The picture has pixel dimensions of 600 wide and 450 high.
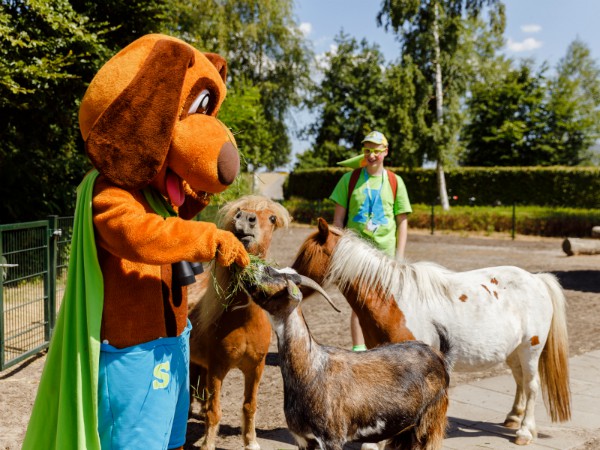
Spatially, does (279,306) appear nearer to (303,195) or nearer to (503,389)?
(503,389)

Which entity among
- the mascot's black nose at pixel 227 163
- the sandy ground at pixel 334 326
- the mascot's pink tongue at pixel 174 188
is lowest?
the sandy ground at pixel 334 326

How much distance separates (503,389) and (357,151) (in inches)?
1534

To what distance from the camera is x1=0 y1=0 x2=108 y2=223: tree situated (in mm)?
9789

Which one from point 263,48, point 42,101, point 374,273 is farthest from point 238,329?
point 263,48

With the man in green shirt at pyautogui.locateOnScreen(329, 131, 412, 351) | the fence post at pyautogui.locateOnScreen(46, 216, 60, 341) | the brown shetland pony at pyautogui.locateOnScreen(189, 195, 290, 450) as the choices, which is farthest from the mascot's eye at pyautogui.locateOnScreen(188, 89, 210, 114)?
the fence post at pyautogui.locateOnScreen(46, 216, 60, 341)

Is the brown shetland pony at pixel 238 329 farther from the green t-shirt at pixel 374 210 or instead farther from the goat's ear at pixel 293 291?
the green t-shirt at pixel 374 210

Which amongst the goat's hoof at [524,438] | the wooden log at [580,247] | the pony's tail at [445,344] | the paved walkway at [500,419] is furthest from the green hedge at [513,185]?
the pony's tail at [445,344]

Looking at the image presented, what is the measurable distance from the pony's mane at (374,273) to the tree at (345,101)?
132 feet

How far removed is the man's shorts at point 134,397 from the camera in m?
2.43

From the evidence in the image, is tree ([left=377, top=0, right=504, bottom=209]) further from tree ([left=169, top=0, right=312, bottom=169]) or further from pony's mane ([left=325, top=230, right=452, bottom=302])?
pony's mane ([left=325, top=230, right=452, bottom=302])

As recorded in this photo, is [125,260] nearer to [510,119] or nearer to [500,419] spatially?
[500,419]

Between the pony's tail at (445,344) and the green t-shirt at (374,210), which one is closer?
the pony's tail at (445,344)

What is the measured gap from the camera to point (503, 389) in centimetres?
550

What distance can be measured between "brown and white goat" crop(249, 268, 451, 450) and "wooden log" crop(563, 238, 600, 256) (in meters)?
Answer: 14.9
